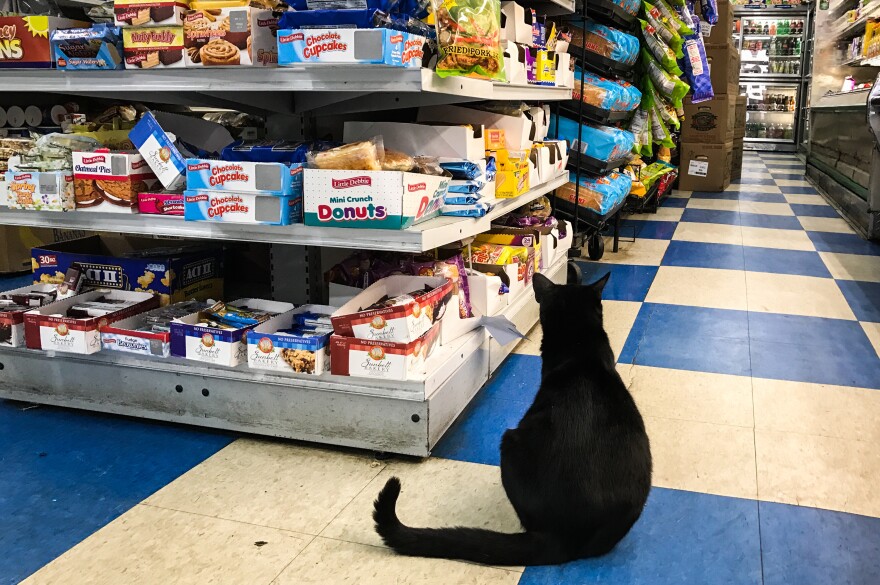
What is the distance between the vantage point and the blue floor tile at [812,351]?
2.63 m

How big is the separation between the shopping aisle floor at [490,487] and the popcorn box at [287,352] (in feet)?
0.81

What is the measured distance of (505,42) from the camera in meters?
2.62

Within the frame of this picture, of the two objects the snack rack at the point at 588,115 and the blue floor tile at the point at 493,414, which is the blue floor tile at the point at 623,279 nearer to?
the snack rack at the point at 588,115

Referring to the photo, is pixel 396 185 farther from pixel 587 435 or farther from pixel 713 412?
pixel 713 412

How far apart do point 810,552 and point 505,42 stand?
1864 millimetres

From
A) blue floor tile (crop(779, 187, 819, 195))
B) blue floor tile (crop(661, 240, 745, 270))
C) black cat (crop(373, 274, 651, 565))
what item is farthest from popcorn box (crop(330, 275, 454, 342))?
blue floor tile (crop(779, 187, 819, 195))

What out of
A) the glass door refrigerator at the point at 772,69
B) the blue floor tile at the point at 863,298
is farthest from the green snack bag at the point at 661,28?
the glass door refrigerator at the point at 772,69

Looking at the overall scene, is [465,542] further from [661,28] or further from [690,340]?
[661,28]

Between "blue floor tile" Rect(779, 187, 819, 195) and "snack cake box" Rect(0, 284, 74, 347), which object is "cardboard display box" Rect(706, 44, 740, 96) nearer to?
"blue floor tile" Rect(779, 187, 819, 195)

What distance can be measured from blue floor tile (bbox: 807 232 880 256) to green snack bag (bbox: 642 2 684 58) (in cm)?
164

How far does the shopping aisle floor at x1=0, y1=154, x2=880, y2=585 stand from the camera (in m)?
1.52

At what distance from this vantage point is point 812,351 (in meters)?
2.88

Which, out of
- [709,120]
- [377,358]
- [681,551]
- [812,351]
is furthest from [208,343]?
[709,120]

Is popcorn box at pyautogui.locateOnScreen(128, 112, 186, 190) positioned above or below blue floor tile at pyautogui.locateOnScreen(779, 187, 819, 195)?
above
